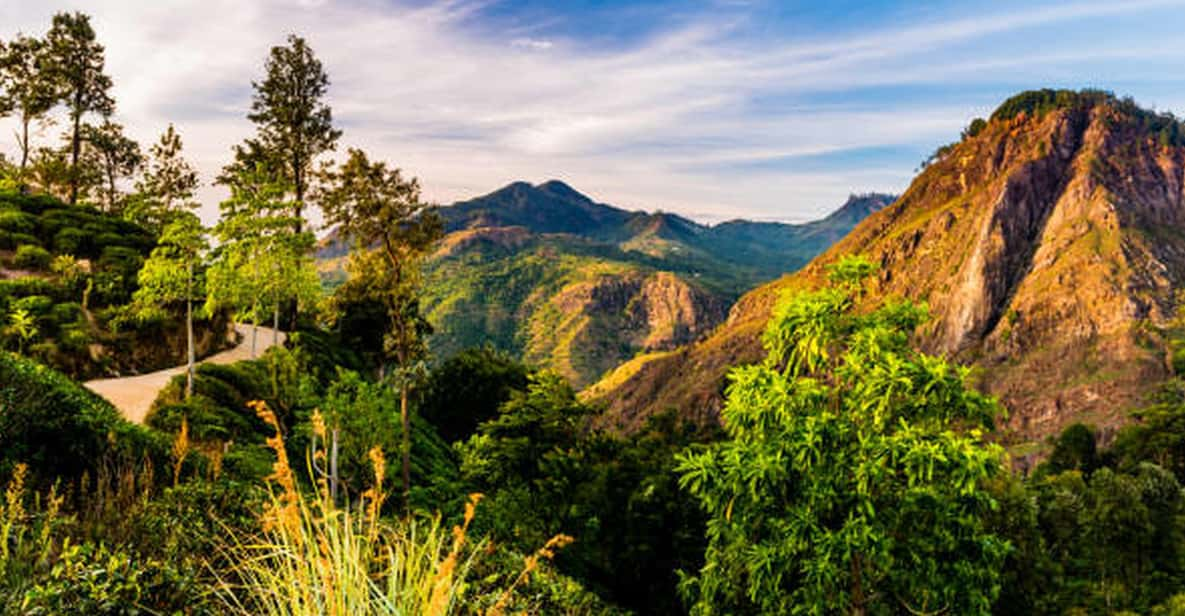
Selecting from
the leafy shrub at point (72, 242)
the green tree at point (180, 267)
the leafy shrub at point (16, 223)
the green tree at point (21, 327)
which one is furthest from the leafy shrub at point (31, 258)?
the green tree at point (180, 267)

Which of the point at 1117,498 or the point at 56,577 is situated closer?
the point at 56,577

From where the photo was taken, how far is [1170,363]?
526 ft

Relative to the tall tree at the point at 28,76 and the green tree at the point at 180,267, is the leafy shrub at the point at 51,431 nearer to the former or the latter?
the green tree at the point at 180,267

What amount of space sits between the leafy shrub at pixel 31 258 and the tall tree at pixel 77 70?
17726 mm

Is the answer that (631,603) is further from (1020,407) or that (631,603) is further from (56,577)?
(1020,407)

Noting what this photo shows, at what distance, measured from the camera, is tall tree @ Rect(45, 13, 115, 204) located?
130 feet

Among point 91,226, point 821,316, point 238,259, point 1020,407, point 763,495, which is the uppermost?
point 91,226

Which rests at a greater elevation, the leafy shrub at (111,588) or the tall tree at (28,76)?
the tall tree at (28,76)

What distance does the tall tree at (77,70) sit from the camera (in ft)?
130

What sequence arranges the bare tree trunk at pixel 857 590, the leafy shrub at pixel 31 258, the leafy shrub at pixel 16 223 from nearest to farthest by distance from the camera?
the bare tree trunk at pixel 857 590
the leafy shrub at pixel 31 258
the leafy shrub at pixel 16 223

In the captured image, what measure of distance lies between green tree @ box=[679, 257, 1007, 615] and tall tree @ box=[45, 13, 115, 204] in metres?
49.3

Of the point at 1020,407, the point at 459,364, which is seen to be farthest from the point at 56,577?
the point at 1020,407

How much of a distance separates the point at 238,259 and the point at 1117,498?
49.2 meters

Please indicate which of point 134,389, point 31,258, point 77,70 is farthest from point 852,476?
point 77,70
